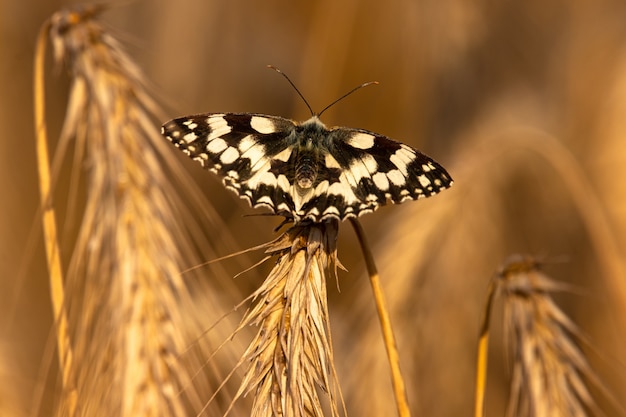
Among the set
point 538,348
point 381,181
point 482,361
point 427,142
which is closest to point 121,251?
point 381,181

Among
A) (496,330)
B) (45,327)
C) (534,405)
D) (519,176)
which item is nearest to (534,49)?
(519,176)

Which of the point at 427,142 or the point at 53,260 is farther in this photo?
the point at 427,142

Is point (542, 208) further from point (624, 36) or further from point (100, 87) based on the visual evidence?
point (100, 87)

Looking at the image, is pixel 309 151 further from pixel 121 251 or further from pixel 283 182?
pixel 121 251

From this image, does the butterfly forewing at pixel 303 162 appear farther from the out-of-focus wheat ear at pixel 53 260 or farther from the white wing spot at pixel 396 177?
the out-of-focus wheat ear at pixel 53 260

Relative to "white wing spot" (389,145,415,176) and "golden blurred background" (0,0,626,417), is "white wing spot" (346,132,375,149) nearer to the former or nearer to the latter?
"white wing spot" (389,145,415,176)

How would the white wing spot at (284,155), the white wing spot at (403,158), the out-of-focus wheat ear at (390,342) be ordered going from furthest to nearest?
1. the white wing spot at (284,155)
2. the white wing spot at (403,158)
3. the out-of-focus wheat ear at (390,342)

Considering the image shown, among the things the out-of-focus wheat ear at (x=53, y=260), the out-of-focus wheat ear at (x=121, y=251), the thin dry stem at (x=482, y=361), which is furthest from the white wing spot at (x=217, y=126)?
the thin dry stem at (x=482, y=361)
